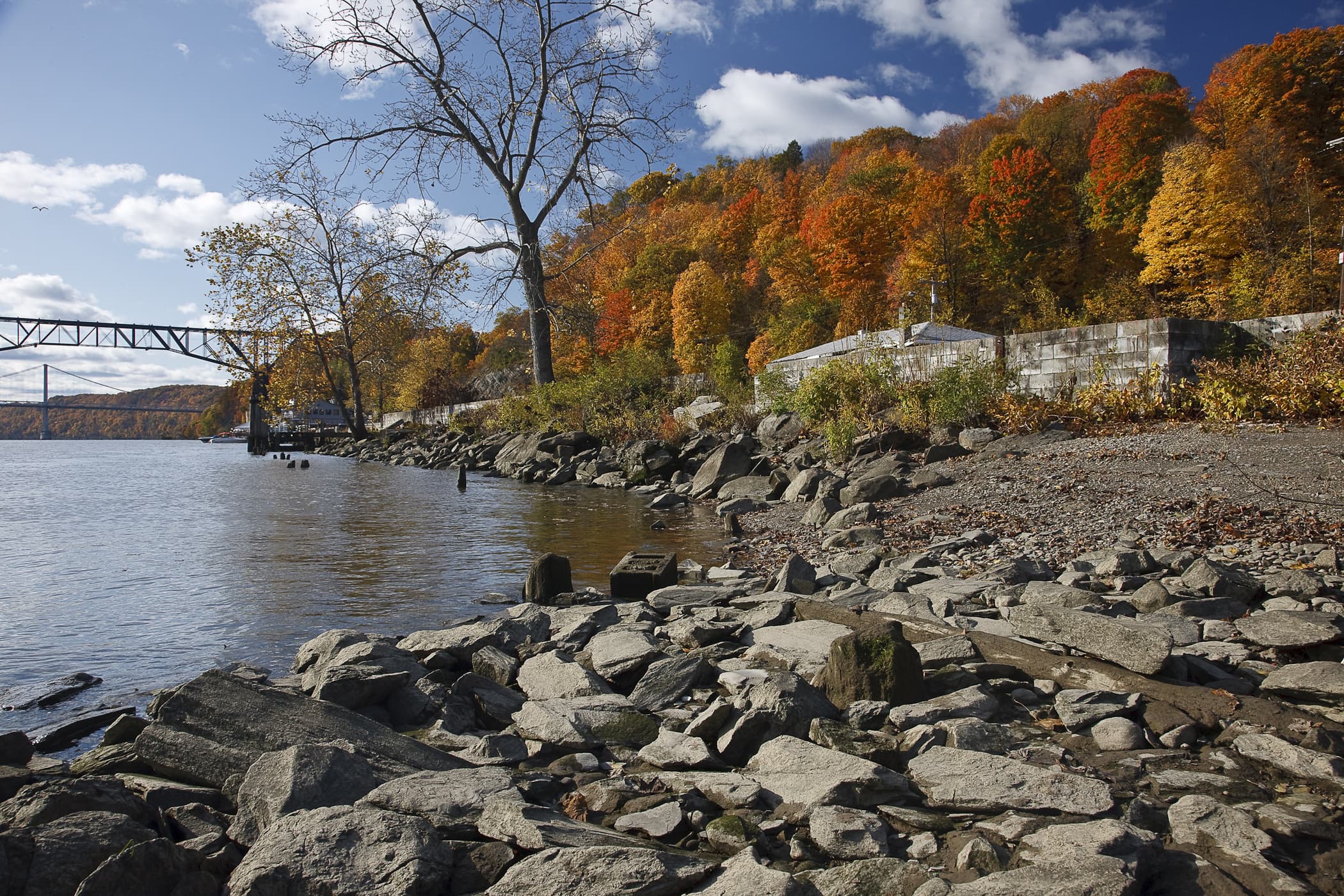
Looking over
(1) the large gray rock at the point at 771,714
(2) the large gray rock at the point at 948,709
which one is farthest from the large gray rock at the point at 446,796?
(2) the large gray rock at the point at 948,709

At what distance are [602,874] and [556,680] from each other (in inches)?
74.0

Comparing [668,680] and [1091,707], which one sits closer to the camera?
[1091,707]

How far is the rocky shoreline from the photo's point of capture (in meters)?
2.14

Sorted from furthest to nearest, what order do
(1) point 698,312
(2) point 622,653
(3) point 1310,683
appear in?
1. (1) point 698,312
2. (2) point 622,653
3. (3) point 1310,683

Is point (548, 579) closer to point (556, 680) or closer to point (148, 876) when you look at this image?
point (556, 680)

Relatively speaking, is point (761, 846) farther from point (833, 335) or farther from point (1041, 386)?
point (833, 335)

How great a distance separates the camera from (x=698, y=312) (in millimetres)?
38594

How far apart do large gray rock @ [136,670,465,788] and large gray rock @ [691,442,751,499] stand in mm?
10588

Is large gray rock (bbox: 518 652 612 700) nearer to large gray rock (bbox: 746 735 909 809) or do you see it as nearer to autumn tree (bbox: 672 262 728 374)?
large gray rock (bbox: 746 735 909 809)

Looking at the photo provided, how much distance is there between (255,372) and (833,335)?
26196mm

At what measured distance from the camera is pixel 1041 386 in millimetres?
12930

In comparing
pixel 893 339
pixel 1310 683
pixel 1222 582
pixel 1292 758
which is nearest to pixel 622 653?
pixel 1292 758

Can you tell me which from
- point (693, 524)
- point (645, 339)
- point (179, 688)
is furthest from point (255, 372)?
point (179, 688)

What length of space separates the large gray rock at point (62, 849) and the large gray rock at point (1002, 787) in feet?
8.30
